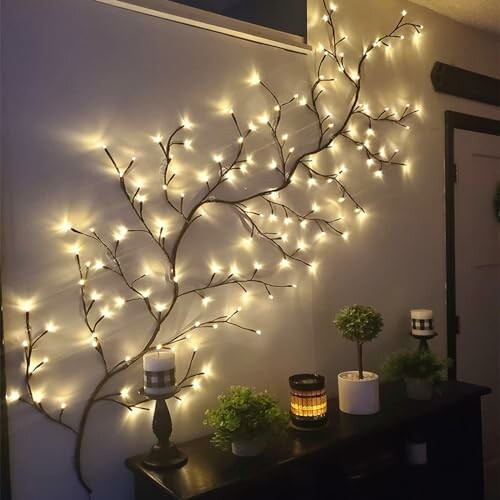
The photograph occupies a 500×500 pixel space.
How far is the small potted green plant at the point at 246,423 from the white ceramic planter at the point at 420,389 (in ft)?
2.11

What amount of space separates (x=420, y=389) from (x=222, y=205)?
38.5 inches

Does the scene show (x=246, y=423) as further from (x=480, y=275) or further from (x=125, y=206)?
(x=480, y=275)

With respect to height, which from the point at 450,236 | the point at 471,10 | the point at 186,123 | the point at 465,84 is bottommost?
the point at 450,236

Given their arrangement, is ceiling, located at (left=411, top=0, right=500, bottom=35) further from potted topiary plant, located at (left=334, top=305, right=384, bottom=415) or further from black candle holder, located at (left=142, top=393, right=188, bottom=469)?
black candle holder, located at (left=142, top=393, right=188, bottom=469)

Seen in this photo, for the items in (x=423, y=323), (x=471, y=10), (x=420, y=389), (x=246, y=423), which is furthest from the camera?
(x=471, y=10)

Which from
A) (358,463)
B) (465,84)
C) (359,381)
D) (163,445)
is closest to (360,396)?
(359,381)

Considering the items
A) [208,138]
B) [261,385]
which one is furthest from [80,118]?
[261,385]

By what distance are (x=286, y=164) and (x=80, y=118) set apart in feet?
2.49

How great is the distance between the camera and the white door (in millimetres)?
2582

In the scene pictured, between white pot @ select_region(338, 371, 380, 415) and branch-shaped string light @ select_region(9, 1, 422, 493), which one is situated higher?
branch-shaped string light @ select_region(9, 1, 422, 493)

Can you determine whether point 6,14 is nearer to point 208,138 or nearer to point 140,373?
point 208,138

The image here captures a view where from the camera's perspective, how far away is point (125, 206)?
1.54 metres

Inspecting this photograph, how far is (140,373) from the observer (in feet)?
5.15

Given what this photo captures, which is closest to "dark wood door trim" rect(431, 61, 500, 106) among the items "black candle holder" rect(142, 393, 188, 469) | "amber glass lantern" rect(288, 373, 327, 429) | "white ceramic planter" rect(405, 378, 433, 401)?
"white ceramic planter" rect(405, 378, 433, 401)
